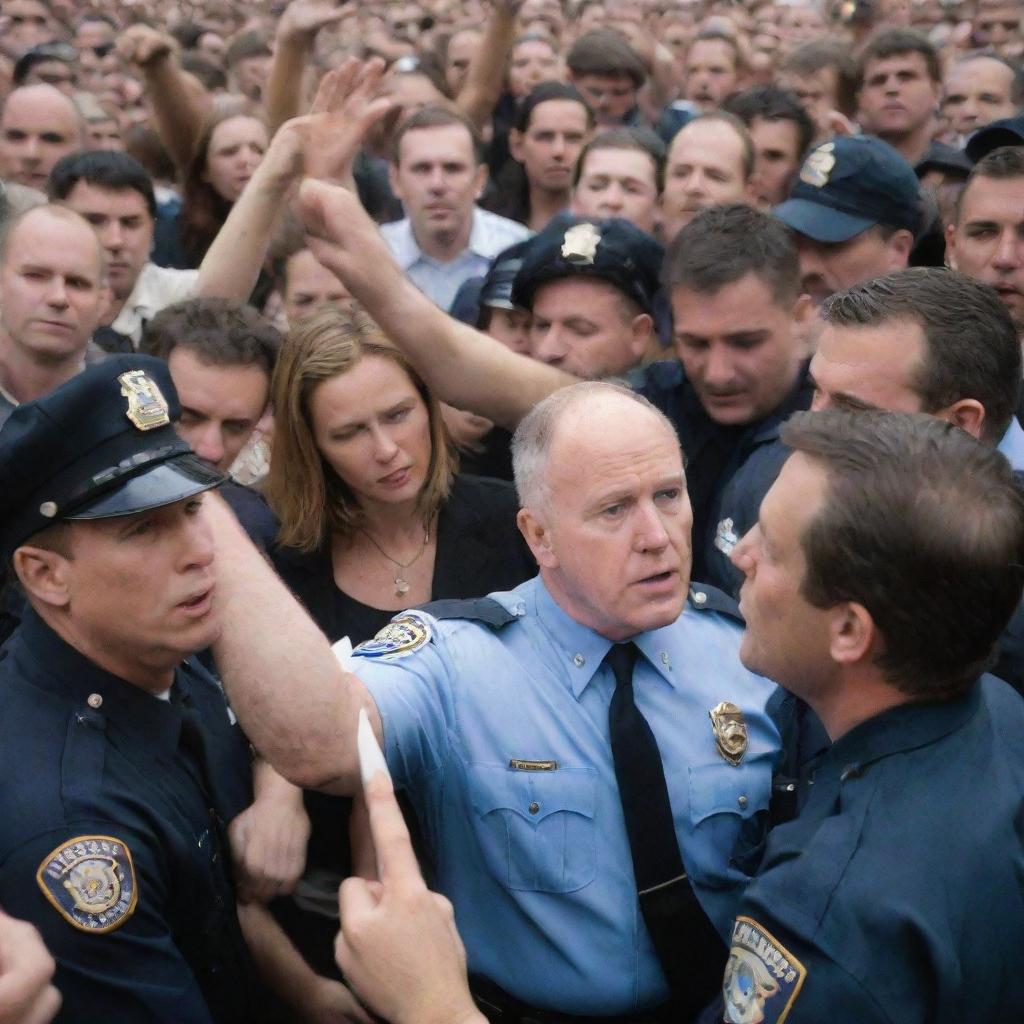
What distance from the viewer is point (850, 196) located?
4289 millimetres

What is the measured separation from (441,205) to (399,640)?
162 inches

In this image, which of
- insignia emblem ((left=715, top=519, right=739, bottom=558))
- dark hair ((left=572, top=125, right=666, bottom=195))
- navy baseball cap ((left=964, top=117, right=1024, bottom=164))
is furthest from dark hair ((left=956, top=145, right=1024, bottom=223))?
dark hair ((left=572, top=125, right=666, bottom=195))

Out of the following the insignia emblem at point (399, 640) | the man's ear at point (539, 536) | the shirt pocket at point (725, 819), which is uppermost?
the man's ear at point (539, 536)

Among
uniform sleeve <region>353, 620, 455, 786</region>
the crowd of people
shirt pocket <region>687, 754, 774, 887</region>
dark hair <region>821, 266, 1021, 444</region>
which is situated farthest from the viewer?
dark hair <region>821, 266, 1021, 444</region>

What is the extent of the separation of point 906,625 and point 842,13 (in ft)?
35.4

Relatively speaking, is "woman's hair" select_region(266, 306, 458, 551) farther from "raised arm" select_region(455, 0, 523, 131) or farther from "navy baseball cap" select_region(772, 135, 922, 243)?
"raised arm" select_region(455, 0, 523, 131)

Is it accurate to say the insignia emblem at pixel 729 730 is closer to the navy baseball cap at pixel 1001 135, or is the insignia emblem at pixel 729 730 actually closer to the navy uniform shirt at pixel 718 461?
the navy uniform shirt at pixel 718 461

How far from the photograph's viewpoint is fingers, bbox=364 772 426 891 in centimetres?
169

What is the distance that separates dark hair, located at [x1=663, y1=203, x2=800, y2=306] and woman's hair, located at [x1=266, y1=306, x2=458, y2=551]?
793 mm

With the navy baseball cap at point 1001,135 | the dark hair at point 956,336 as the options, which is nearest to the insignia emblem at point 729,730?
the dark hair at point 956,336

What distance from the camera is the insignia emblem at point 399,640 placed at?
2357 mm

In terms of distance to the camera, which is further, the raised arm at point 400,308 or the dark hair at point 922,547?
the raised arm at point 400,308

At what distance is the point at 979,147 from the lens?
496cm

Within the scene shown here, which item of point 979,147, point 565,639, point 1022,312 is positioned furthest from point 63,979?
point 979,147
